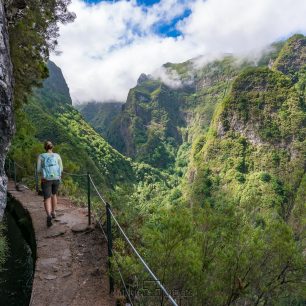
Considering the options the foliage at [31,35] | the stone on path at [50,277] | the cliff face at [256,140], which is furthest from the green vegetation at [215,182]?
the foliage at [31,35]

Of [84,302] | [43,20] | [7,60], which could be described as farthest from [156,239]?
[43,20]

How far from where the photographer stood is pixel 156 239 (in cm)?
394

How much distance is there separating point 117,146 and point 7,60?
19193cm

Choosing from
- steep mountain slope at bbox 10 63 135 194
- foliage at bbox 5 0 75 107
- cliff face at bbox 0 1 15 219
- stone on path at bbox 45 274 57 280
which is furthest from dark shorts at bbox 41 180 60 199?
foliage at bbox 5 0 75 107

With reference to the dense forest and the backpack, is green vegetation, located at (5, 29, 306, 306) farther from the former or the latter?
the backpack

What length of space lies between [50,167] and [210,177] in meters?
94.3

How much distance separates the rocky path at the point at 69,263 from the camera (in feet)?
14.8

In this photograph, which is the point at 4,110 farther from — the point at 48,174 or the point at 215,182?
the point at 215,182

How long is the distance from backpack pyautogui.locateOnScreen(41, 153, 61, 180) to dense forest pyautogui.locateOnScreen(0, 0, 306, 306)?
1210 mm

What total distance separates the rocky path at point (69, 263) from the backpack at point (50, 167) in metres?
1.08

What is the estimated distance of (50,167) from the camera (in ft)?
22.7

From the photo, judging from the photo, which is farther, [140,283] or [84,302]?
[84,302]

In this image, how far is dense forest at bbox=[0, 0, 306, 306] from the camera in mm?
4461

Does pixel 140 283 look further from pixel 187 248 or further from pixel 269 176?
pixel 269 176
